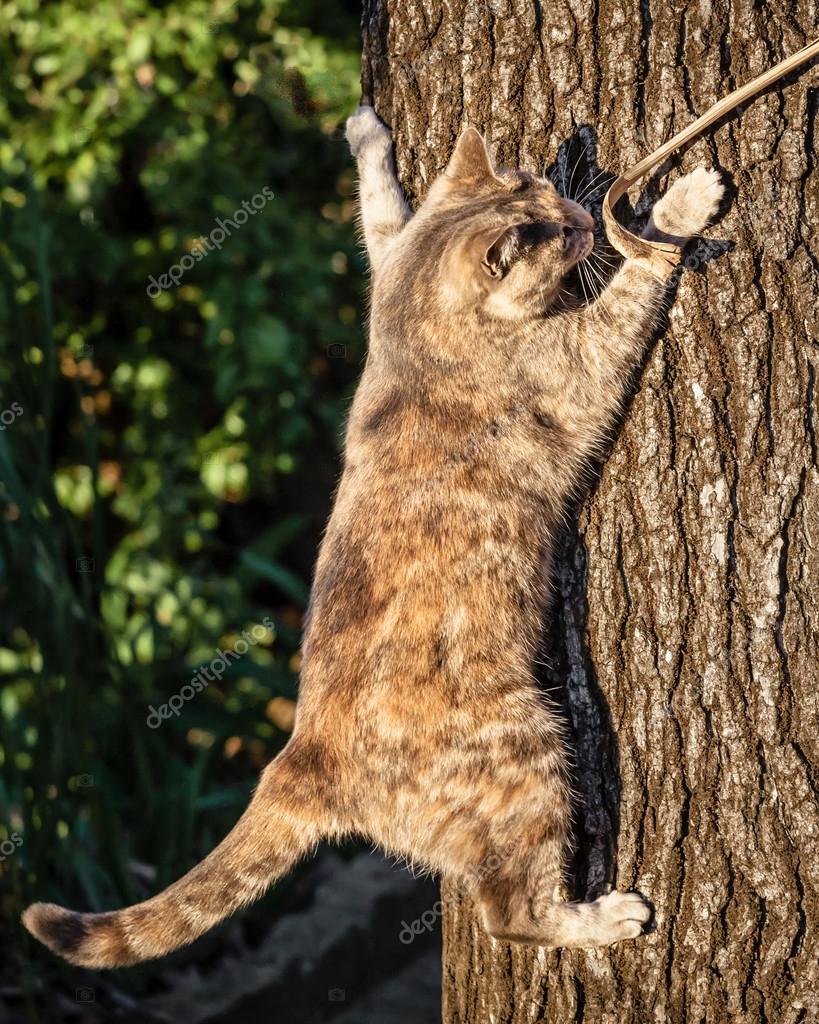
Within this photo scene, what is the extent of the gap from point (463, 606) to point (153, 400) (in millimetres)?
3626

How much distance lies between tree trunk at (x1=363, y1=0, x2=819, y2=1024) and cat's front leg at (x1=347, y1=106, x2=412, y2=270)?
0.50 m

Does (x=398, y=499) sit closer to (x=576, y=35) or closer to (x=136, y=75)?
(x=576, y=35)

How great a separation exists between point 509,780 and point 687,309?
3.83ft

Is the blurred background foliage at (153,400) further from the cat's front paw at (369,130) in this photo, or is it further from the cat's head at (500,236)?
the cat's head at (500,236)

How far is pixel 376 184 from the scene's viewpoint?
9.70ft

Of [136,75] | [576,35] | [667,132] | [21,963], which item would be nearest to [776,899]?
[667,132]

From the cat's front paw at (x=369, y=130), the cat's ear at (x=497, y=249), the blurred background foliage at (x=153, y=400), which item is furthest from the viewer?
the blurred background foliage at (x=153, y=400)

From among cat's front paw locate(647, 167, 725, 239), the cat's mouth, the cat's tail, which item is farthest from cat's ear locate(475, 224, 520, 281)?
the cat's tail

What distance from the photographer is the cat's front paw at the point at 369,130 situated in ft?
9.28

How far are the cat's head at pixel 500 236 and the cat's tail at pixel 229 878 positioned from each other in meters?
1.24

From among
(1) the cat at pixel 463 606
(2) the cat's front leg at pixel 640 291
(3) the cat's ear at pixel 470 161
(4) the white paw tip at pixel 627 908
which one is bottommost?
(4) the white paw tip at pixel 627 908

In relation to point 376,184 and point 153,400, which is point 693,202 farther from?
point 153,400

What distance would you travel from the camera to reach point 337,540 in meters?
2.69

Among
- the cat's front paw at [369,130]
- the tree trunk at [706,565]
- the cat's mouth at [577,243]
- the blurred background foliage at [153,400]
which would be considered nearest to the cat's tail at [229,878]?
the tree trunk at [706,565]
